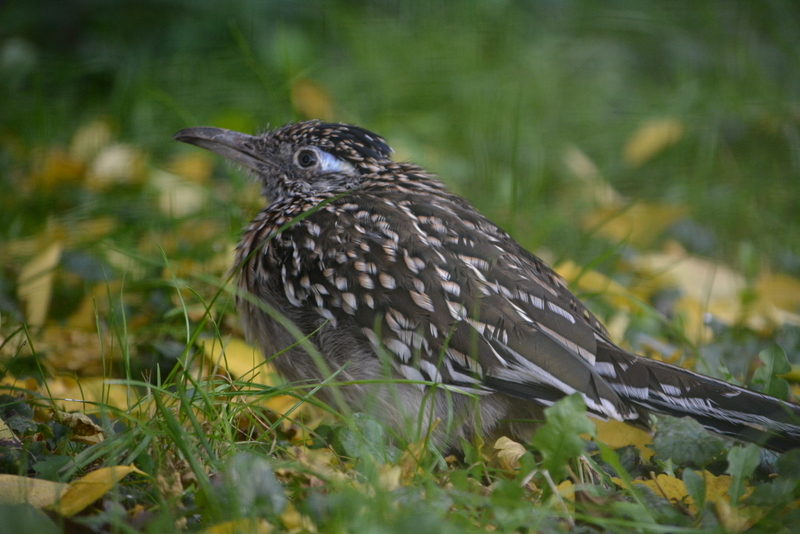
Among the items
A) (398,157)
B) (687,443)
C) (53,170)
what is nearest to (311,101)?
(398,157)

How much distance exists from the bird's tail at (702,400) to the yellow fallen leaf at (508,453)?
43cm

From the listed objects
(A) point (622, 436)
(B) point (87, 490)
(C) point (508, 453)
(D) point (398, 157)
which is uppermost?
(D) point (398, 157)

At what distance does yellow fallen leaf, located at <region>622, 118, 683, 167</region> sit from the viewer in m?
6.56

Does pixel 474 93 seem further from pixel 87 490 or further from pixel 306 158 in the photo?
pixel 87 490

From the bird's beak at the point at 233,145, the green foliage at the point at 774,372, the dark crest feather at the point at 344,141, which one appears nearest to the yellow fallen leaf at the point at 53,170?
the bird's beak at the point at 233,145

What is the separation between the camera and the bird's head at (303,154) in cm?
385

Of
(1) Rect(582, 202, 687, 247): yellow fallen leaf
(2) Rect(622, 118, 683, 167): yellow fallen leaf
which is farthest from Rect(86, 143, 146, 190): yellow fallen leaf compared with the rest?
(2) Rect(622, 118, 683, 167): yellow fallen leaf

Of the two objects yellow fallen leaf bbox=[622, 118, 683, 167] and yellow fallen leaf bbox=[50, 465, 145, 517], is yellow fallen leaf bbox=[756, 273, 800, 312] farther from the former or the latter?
yellow fallen leaf bbox=[50, 465, 145, 517]

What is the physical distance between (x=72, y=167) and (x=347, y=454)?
3.76 meters

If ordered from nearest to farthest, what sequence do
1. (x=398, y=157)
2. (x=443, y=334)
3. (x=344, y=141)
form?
(x=443, y=334), (x=344, y=141), (x=398, y=157)

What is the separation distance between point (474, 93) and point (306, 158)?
3053mm

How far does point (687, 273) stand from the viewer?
488 cm

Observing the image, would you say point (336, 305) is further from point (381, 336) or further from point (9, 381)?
point (9, 381)

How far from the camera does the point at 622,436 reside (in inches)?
124
